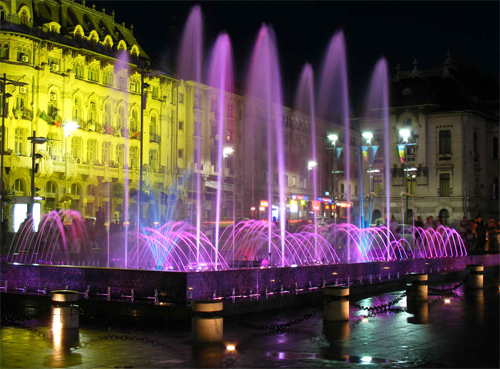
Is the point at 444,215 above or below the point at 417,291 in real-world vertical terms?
above

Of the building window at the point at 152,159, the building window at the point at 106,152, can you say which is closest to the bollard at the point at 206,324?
the building window at the point at 106,152

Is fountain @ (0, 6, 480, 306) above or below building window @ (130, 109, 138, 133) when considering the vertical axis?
below

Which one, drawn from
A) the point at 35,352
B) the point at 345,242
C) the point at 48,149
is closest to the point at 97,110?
the point at 48,149

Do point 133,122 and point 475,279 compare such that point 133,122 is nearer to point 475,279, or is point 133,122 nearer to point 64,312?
point 475,279

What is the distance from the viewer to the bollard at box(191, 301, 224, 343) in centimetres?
1033

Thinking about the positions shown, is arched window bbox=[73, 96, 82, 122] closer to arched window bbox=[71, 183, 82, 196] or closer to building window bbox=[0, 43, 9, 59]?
arched window bbox=[71, 183, 82, 196]

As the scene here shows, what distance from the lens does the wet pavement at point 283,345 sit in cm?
909

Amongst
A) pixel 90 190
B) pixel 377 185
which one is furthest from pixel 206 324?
pixel 377 185

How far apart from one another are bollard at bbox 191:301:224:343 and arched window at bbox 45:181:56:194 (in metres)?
41.0

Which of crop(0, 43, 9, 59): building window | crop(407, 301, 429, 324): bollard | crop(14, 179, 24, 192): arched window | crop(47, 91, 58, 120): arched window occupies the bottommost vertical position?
crop(407, 301, 429, 324): bollard

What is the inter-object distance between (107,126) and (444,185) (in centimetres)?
Answer: 3350

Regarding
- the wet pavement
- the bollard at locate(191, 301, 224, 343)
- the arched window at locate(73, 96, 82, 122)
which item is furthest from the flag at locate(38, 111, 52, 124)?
the bollard at locate(191, 301, 224, 343)

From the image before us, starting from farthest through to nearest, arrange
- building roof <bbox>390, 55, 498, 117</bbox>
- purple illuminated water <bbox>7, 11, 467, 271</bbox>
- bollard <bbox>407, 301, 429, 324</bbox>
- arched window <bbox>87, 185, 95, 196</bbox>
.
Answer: building roof <bbox>390, 55, 498, 117</bbox>, arched window <bbox>87, 185, 95, 196</bbox>, purple illuminated water <bbox>7, 11, 467, 271</bbox>, bollard <bbox>407, 301, 429, 324</bbox>

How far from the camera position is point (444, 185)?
227 ft
